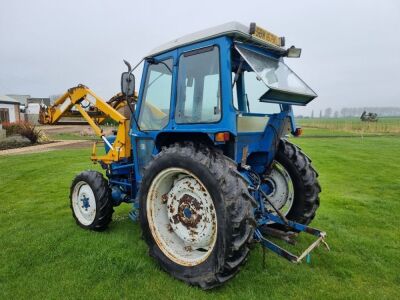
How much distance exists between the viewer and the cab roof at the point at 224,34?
9.39 ft

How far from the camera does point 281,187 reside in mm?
4199

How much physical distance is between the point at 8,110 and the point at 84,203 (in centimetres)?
3048

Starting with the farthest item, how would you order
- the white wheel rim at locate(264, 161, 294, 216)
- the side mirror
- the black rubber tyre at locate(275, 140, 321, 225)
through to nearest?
the white wheel rim at locate(264, 161, 294, 216)
the black rubber tyre at locate(275, 140, 321, 225)
the side mirror

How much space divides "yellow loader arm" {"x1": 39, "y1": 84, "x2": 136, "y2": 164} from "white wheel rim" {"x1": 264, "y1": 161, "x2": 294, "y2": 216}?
2.06 meters

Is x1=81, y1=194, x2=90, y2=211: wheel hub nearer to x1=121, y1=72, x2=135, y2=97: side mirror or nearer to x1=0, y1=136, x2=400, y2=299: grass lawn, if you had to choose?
x1=0, y1=136, x2=400, y2=299: grass lawn

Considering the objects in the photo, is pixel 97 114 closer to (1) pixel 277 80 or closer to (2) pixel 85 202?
(2) pixel 85 202

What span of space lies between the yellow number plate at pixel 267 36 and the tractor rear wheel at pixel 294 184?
1381 mm

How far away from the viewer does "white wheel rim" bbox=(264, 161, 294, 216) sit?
13.4 feet

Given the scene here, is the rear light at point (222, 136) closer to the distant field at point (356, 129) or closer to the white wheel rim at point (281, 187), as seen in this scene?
the white wheel rim at point (281, 187)

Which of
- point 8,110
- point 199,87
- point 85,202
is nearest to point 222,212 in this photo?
point 199,87

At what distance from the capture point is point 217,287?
113 inches

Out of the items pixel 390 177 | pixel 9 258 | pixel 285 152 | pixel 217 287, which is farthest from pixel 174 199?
pixel 390 177

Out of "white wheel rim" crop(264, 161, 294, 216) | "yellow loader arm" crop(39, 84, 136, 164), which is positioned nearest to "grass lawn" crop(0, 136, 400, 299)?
Answer: "white wheel rim" crop(264, 161, 294, 216)

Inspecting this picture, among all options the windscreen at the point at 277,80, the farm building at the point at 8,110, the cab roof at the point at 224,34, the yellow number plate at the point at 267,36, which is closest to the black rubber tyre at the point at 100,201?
the cab roof at the point at 224,34
